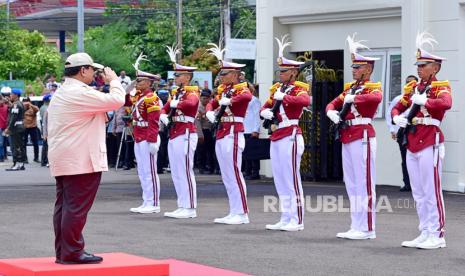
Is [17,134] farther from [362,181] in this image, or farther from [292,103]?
[362,181]

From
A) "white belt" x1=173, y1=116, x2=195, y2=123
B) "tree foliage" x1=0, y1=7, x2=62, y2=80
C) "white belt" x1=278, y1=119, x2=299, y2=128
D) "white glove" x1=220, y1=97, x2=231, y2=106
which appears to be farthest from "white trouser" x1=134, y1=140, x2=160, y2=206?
"tree foliage" x1=0, y1=7, x2=62, y2=80

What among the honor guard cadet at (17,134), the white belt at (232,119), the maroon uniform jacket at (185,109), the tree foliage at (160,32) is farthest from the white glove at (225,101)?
the tree foliage at (160,32)

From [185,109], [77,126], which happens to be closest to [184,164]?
[185,109]

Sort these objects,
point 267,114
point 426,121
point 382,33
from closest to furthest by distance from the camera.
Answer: point 426,121 → point 267,114 → point 382,33

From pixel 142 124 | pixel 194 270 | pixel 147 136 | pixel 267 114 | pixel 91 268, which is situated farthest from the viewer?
pixel 142 124

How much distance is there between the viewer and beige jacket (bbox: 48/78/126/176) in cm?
1079

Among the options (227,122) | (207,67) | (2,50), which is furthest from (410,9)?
(2,50)

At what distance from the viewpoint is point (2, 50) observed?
2237 inches

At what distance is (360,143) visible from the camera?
14430 millimetres

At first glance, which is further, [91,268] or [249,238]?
[249,238]

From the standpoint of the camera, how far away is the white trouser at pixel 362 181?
568 inches

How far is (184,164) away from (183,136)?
0.39 metres

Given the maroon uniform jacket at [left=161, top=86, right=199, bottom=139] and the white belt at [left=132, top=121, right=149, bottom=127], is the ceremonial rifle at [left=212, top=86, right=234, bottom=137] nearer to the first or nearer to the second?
the maroon uniform jacket at [left=161, top=86, right=199, bottom=139]

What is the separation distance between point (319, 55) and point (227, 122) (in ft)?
27.5
